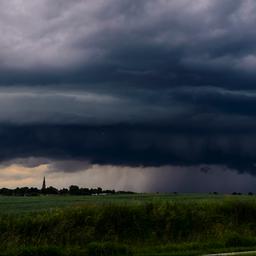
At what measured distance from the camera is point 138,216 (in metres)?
33.3

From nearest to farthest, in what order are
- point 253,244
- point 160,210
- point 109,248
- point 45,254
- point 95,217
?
point 45,254 < point 109,248 < point 253,244 < point 95,217 < point 160,210

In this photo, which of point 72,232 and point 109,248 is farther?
point 72,232

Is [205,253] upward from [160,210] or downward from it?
downward

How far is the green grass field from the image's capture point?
25.5m

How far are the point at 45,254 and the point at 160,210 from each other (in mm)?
11962

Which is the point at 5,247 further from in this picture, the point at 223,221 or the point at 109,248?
the point at 223,221

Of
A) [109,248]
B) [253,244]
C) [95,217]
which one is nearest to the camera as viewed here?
[109,248]

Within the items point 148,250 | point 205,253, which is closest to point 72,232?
point 148,250

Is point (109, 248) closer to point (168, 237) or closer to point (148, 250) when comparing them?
point (148, 250)

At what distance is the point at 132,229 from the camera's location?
3222 cm

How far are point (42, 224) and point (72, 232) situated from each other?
1451 mm

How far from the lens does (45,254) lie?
915 inches

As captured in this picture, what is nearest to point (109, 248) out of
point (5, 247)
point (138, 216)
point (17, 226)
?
point (5, 247)

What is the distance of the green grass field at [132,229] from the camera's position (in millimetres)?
25531
